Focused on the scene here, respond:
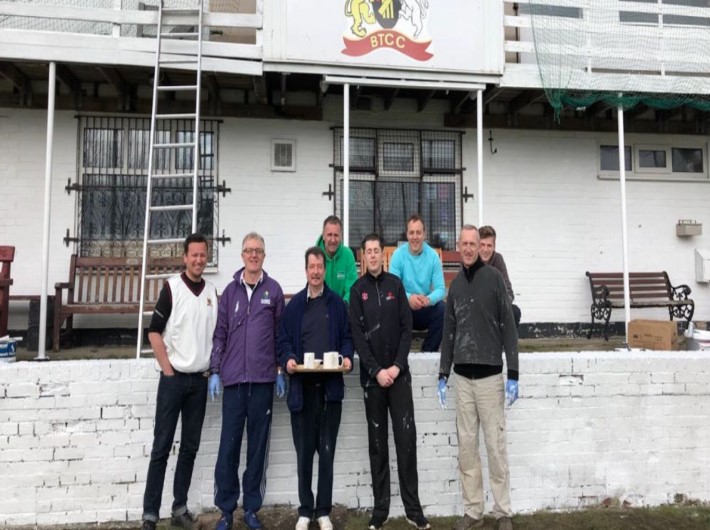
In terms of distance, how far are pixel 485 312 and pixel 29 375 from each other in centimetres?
312

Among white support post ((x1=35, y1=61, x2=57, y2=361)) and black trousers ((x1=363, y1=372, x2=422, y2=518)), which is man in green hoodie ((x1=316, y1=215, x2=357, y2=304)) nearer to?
black trousers ((x1=363, y1=372, x2=422, y2=518))

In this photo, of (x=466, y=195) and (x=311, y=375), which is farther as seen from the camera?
(x=466, y=195)

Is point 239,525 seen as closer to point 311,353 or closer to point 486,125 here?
point 311,353

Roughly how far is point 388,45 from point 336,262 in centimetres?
397

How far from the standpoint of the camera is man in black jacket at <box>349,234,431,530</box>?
11.3 ft

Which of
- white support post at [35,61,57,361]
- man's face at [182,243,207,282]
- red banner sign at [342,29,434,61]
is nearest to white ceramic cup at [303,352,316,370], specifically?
man's face at [182,243,207,282]

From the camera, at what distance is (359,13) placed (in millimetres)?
6754

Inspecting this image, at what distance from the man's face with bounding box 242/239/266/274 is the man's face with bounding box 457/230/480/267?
138 cm

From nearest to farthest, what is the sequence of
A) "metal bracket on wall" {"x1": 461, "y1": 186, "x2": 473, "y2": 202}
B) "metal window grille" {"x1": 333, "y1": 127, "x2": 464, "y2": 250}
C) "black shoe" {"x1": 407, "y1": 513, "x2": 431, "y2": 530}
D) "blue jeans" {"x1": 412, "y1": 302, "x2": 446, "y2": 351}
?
1. "black shoe" {"x1": 407, "y1": 513, "x2": 431, "y2": 530}
2. "blue jeans" {"x1": 412, "y1": 302, "x2": 446, "y2": 351}
3. "metal window grille" {"x1": 333, "y1": 127, "x2": 464, "y2": 250}
4. "metal bracket on wall" {"x1": 461, "y1": 186, "x2": 473, "y2": 202}

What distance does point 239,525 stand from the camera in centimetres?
342

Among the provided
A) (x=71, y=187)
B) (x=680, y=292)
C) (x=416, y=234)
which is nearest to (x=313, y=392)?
(x=416, y=234)

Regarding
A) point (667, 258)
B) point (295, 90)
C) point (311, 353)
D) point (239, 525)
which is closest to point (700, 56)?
point (667, 258)

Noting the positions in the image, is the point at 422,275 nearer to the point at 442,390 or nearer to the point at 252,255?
the point at 442,390

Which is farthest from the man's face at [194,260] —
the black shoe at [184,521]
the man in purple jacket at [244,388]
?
the black shoe at [184,521]
